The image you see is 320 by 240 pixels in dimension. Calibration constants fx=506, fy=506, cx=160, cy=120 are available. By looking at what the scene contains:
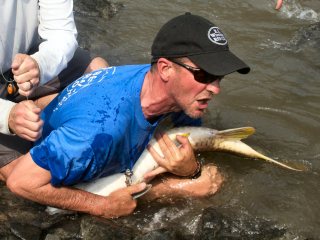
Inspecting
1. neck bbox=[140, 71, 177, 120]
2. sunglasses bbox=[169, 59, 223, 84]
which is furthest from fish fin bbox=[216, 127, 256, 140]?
sunglasses bbox=[169, 59, 223, 84]

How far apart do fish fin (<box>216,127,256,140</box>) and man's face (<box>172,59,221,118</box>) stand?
93cm

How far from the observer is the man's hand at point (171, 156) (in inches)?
167

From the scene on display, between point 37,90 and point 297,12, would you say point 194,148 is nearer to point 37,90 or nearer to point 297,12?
point 37,90

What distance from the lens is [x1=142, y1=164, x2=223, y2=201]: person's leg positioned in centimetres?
447

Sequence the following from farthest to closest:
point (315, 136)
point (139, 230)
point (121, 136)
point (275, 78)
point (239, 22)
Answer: point (239, 22) < point (275, 78) < point (315, 136) < point (139, 230) < point (121, 136)

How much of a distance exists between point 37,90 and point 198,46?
74.0 inches

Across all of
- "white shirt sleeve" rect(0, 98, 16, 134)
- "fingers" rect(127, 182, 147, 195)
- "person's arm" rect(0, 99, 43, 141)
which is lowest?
"fingers" rect(127, 182, 147, 195)

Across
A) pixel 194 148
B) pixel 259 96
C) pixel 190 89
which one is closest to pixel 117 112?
pixel 190 89

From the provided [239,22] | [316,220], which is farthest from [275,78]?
[316,220]

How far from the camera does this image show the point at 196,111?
148 inches

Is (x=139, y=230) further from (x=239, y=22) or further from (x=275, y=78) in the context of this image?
(x=239, y=22)

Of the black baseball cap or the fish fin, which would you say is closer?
the black baseball cap

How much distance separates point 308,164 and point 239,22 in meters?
3.94

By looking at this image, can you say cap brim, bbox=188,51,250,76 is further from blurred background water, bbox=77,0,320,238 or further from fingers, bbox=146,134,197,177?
blurred background water, bbox=77,0,320,238
